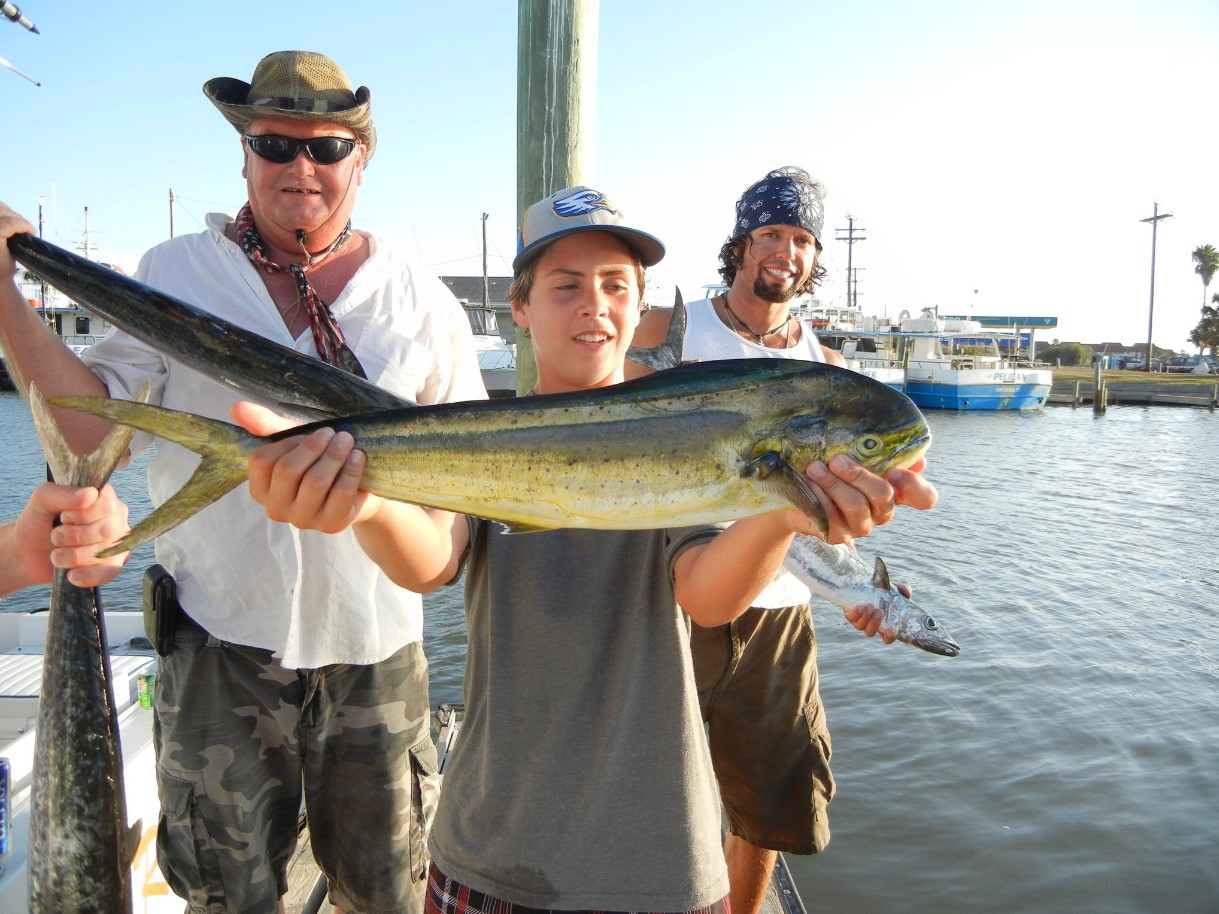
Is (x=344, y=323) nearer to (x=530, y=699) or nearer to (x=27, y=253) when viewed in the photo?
(x=27, y=253)

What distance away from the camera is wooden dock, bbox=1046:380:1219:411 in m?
49.1

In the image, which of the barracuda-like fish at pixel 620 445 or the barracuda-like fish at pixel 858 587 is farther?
the barracuda-like fish at pixel 858 587

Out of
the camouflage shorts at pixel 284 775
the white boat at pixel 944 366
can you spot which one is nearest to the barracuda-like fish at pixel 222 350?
the camouflage shorts at pixel 284 775

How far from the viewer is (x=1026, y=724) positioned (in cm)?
881

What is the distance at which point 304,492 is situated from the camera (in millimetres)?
1923

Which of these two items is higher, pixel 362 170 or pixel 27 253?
pixel 362 170

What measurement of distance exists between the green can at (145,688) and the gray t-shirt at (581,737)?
8.59 ft

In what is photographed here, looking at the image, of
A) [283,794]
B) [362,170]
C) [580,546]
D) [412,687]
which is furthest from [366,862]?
[362,170]

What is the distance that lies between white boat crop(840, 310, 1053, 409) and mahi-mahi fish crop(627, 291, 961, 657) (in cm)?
4076

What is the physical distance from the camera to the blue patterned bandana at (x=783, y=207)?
13.6 ft

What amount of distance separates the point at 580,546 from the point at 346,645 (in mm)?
1094

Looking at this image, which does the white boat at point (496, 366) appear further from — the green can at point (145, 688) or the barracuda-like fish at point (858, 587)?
the barracuda-like fish at point (858, 587)

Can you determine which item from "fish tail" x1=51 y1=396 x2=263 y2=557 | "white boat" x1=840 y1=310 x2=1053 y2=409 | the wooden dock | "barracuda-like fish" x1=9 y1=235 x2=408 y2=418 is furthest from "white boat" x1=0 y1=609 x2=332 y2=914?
the wooden dock

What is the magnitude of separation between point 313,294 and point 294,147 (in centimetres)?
51
